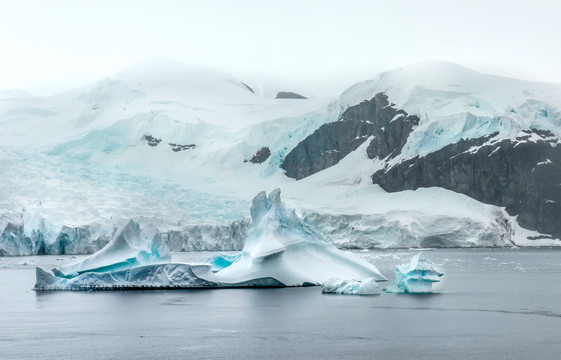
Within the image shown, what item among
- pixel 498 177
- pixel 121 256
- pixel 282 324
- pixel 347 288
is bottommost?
pixel 347 288

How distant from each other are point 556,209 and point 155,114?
1814 inches

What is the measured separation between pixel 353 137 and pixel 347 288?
79.1m

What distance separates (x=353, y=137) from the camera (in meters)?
107

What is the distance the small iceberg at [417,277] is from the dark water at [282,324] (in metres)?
0.72

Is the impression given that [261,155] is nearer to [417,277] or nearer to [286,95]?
→ [286,95]

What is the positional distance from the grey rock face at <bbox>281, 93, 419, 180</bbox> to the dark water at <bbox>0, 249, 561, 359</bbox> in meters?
70.1

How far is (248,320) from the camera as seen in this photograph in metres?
22.3

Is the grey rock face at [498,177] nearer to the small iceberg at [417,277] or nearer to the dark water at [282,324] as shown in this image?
the dark water at [282,324]

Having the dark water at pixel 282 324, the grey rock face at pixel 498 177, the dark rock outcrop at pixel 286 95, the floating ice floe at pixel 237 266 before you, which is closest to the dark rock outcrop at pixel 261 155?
the grey rock face at pixel 498 177

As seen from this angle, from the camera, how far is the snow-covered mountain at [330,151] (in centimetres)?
7362

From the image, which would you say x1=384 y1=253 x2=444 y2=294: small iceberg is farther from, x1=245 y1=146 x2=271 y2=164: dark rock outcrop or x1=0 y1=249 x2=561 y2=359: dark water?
x1=245 y1=146 x2=271 y2=164: dark rock outcrop

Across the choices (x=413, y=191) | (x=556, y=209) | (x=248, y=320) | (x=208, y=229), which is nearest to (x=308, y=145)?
(x=413, y=191)

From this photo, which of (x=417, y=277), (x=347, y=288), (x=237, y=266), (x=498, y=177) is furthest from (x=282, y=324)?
(x=498, y=177)

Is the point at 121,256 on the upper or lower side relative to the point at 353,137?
lower
